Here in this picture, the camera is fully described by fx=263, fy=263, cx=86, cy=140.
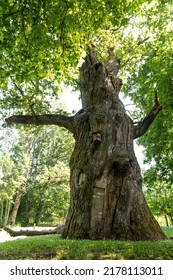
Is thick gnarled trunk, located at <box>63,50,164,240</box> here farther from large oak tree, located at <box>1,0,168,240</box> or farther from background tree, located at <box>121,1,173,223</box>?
background tree, located at <box>121,1,173,223</box>

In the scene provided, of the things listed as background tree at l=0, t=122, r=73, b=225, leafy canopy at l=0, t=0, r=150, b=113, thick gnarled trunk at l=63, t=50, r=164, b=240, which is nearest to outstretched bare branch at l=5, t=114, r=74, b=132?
thick gnarled trunk at l=63, t=50, r=164, b=240

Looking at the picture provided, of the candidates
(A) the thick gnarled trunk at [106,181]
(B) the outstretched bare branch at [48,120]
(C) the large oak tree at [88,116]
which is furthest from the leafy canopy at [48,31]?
(B) the outstretched bare branch at [48,120]

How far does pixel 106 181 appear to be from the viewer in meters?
8.79

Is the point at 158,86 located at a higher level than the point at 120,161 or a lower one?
higher

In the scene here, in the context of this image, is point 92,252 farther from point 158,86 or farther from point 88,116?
point 158,86

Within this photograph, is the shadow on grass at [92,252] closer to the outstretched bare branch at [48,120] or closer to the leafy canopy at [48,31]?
the leafy canopy at [48,31]

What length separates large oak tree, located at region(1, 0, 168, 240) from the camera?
6945 mm

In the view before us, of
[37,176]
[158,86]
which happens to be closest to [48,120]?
[158,86]

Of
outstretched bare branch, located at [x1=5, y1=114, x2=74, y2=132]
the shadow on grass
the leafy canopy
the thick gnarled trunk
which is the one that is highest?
the leafy canopy

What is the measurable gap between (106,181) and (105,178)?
0.11 meters

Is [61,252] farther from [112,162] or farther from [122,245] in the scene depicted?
[112,162]

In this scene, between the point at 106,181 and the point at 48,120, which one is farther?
the point at 48,120

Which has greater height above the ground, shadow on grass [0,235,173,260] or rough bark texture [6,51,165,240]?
rough bark texture [6,51,165,240]

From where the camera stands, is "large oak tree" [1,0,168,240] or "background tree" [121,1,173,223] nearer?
"large oak tree" [1,0,168,240]
